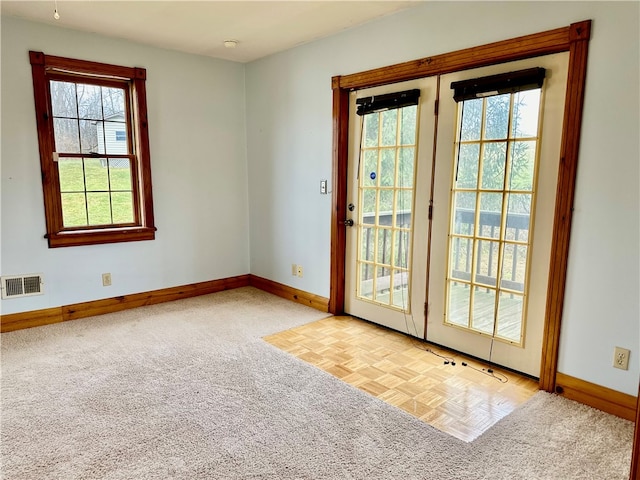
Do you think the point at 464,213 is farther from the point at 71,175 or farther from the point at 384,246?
the point at 71,175

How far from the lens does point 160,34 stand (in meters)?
3.63

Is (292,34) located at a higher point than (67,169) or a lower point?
higher

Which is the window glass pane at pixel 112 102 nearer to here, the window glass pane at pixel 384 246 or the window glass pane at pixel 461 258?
the window glass pane at pixel 384 246

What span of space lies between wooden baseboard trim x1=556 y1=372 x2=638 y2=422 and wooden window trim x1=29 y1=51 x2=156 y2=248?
3634 millimetres

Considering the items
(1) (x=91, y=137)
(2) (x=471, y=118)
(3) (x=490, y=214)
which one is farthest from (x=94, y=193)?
(3) (x=490, y=214)

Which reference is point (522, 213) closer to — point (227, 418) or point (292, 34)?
point (227, 418)

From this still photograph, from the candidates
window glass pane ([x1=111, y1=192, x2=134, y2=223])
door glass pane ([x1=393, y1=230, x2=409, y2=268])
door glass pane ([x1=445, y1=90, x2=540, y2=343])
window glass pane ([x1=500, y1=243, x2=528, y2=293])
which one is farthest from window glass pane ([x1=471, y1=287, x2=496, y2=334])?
window glass pane ([x1=111, y1=192, x2=134, y2=223])

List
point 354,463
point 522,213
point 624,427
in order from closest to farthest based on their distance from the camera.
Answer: point 354,463
point 624,427
point 522,213

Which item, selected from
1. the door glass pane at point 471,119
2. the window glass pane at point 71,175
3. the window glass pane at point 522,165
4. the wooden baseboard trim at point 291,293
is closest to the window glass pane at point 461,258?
the window glass pane at point 522,165

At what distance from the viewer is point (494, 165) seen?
2.72m

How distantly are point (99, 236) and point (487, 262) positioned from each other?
3.30m

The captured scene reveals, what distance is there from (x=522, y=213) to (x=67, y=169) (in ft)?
12.0

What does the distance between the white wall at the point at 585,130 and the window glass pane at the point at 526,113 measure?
0.30 metres

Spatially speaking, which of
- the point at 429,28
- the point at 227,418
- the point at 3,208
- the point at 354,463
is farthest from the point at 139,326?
the point at 429,28
